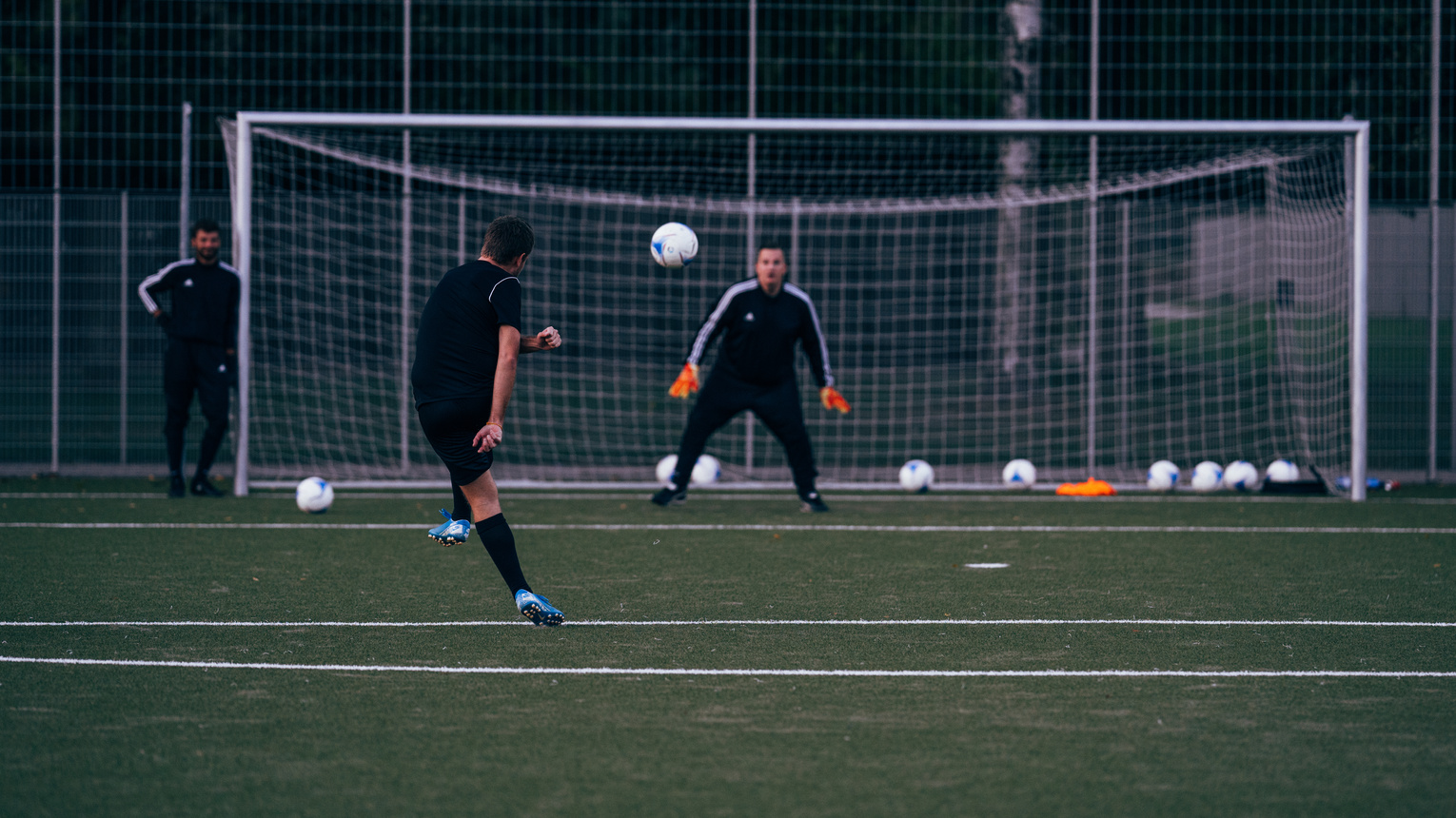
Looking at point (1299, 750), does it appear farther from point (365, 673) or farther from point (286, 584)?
point (286, 584)

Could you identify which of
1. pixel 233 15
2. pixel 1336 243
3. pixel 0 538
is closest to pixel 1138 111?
pixel 1336 243

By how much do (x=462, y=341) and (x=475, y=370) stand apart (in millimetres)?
130

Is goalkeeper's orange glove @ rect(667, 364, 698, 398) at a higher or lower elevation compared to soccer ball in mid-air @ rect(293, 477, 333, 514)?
higher

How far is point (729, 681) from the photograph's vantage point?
5.11m

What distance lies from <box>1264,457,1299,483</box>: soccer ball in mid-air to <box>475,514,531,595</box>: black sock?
7682 mm

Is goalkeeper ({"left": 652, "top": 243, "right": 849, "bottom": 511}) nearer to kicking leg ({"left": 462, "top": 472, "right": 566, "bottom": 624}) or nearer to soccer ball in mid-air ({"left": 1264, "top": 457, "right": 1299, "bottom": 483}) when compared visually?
soccer ball in mid-air ({"left": 1264, "top": 457, "right": 1299, "bottom": 483})

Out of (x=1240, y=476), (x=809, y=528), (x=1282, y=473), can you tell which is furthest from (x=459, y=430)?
(x=1282, y=473)

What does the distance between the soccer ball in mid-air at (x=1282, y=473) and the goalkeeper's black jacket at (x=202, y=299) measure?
8.10 metres

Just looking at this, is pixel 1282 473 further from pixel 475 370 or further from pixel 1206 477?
pixel 475 370

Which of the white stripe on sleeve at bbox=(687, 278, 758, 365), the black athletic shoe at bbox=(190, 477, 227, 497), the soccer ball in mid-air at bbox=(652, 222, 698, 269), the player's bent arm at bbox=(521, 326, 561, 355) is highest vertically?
the soccer ball in mid-air at bbox=(652, 222, 698, 269)

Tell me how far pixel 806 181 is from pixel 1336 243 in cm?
554

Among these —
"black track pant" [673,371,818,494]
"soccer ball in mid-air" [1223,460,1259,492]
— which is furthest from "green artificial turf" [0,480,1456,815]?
"soccer ball in mid-air" [1223,460,1259,492]

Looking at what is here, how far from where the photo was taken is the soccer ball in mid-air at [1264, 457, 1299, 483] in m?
11.8

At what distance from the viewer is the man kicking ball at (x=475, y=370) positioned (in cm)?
602
